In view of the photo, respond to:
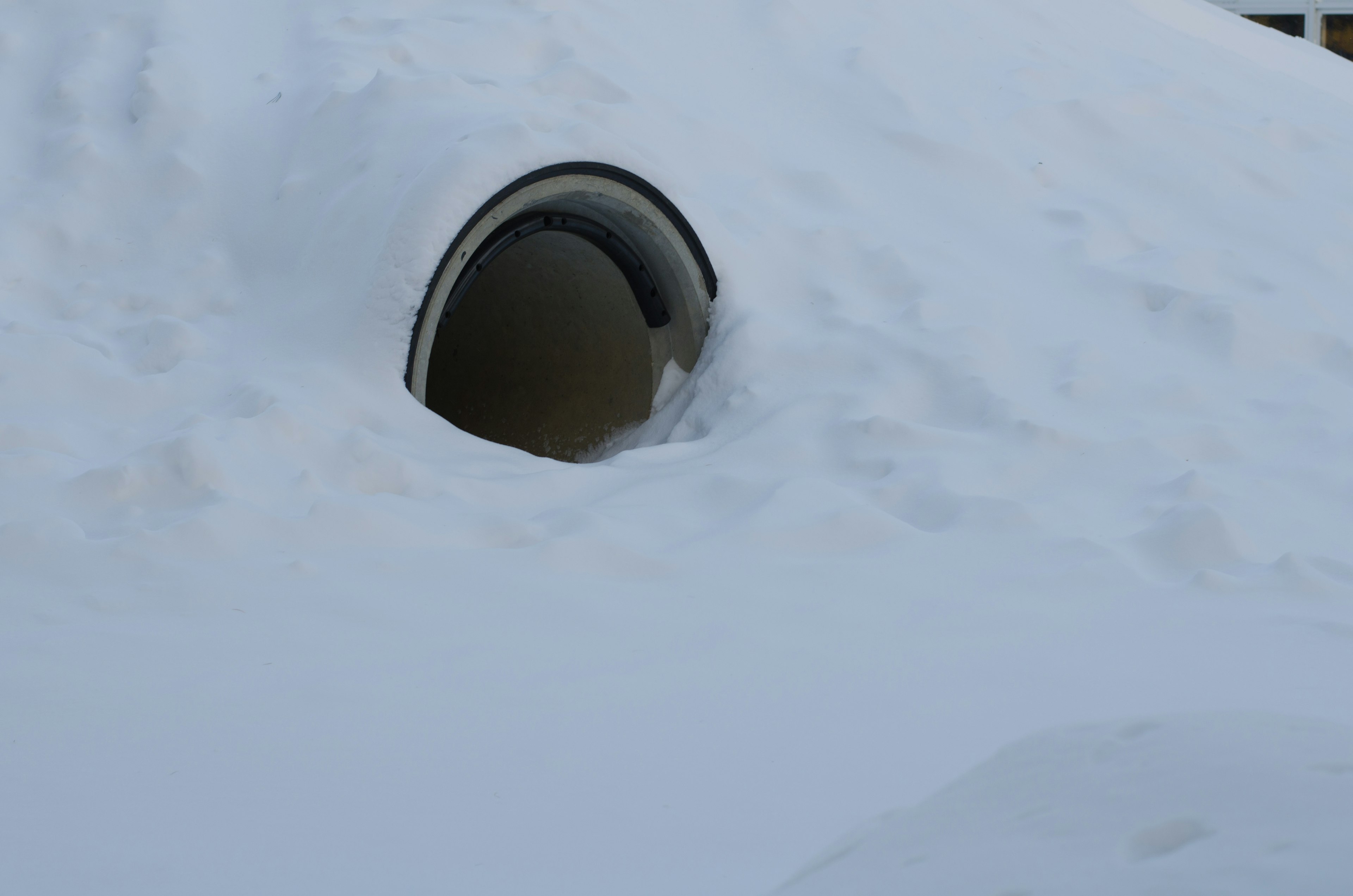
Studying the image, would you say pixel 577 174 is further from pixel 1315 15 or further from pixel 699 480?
pixel 1315 15

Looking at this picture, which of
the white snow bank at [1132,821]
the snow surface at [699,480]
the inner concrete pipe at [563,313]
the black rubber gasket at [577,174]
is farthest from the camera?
the inner concrete pipe at [563,313]

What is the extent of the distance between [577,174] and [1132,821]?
3.37 meters

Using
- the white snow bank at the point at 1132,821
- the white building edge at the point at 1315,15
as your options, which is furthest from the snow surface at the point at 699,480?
the white building edge at the point at 1315,15

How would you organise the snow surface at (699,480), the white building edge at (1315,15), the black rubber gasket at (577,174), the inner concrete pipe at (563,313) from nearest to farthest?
the snow surface at (699,480)
the black rubber gasket at (577,174)
the inner concrete pipe at (563,313)
the white building edge at (1315,15)

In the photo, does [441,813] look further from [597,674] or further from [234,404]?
[234,404]

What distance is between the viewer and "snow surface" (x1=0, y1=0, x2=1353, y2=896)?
1.79 metres

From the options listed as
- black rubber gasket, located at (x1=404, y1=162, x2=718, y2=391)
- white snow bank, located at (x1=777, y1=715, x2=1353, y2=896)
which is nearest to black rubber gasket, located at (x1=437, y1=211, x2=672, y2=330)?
black rubber gasket, located at (x1=404, y1=162, x2=718, y2=391)

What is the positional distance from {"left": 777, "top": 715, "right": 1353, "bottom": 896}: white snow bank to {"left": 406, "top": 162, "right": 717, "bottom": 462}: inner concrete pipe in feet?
9.45

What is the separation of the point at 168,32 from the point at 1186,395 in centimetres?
460

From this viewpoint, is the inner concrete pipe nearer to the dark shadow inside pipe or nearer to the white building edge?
the dark shadow inside pipe

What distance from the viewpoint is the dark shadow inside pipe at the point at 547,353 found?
4832 mm

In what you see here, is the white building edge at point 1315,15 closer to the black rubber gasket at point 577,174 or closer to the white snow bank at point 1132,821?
the black rubber gasket at point 577,174

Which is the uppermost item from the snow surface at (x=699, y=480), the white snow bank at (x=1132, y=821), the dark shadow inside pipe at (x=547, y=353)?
the white snow bank at (x=1132, y=821)

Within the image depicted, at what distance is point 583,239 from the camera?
184 inches
